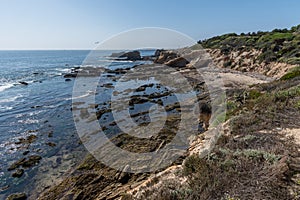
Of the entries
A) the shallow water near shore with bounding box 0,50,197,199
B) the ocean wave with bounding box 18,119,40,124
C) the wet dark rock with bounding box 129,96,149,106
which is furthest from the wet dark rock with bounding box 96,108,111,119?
the ocean wave with bounding box 18,119,40,124

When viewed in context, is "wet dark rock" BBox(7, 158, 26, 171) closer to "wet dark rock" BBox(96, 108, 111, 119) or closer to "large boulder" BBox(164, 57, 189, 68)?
"wet dark rock" BBox(96, 108, 111, 119)

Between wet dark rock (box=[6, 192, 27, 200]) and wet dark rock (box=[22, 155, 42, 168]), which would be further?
wet dark rock (box=[22, 155, 42, 168])

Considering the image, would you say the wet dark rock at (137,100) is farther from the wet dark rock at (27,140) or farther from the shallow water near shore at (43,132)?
the wet dark rock at (27,140)

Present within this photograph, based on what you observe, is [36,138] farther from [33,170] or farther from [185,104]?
[185,104]

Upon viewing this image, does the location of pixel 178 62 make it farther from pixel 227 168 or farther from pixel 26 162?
pixel 227 168

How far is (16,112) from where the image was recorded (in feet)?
56.3

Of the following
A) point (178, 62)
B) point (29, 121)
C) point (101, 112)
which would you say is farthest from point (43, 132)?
point (178, 62)

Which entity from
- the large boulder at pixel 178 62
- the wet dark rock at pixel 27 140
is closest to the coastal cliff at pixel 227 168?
the wet dark rock at pixel 27 140

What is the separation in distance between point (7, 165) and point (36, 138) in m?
2.88

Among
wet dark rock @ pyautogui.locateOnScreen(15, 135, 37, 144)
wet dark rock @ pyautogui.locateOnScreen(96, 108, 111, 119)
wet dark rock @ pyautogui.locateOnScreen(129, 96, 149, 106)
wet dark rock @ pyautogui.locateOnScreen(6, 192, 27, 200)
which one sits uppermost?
wet dark rock @ pyautogui.locateOnScreen(129, 96, 149, 106)

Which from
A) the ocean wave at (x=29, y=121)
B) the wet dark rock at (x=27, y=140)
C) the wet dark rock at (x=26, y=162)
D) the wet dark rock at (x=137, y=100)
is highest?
the wet dark rock at (x=137, y=100)

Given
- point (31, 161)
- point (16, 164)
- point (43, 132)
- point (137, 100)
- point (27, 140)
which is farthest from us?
point (137, 100)

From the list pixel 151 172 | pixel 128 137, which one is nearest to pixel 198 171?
pixel 151 172

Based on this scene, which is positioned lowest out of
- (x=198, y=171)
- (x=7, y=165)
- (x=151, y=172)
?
(x=7, y=165)
